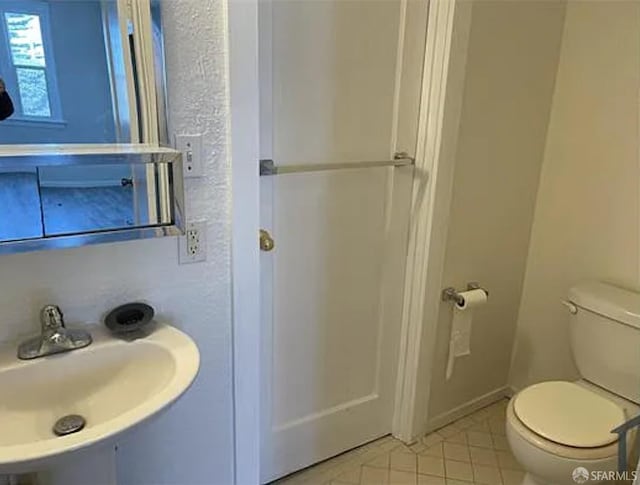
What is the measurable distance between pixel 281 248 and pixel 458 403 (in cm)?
116

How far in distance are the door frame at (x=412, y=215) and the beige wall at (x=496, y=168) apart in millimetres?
99

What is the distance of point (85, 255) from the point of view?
1.17m

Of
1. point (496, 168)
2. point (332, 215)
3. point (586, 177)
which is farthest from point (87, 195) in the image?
point (586, 177)

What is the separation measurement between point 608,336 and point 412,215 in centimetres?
76

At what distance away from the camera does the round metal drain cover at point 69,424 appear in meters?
Answer: 1.08

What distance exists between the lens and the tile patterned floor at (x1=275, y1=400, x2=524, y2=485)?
1923 millimetres

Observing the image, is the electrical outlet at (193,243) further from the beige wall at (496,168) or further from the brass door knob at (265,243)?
the beige wall at (496,168)

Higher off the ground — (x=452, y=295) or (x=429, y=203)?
(x=429, y=203)

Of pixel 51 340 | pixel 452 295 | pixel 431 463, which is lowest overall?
pixel 431 463

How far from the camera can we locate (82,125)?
1.11 m

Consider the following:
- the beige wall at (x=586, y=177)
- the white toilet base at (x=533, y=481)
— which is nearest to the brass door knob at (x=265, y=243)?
the white toilet base at (x=533, y=481)

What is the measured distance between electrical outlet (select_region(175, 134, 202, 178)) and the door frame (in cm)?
8

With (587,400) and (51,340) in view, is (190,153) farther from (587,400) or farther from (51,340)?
(587,400)

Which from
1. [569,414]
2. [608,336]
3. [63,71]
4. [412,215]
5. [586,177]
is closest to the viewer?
[63,71]
